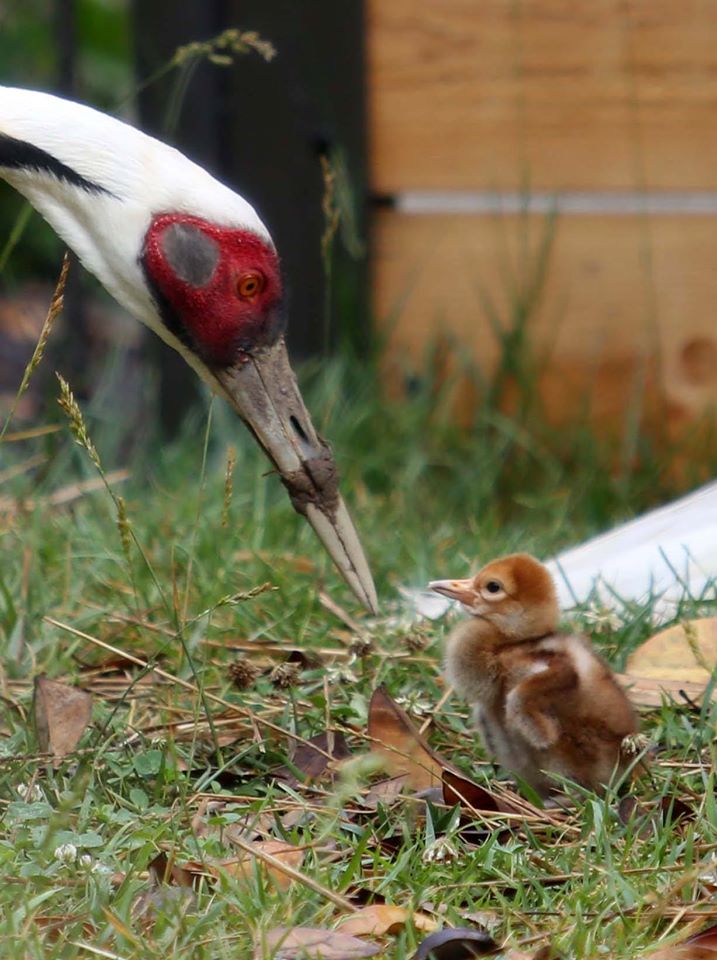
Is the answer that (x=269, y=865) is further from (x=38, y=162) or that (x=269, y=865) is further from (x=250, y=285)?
(x=38, y=162)

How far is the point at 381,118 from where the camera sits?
449 cm

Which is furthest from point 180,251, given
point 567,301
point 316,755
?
point 567,301

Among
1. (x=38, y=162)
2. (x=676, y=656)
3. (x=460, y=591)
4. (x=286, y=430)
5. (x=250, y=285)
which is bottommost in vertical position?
(x=676, y=656)

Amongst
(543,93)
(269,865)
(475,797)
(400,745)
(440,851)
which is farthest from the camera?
(543,93)

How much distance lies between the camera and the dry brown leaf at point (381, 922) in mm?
1938

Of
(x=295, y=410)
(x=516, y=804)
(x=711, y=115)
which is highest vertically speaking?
(x=711, y=115)

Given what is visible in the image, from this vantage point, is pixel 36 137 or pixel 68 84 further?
pixel 68 84

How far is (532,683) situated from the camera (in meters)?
2.38

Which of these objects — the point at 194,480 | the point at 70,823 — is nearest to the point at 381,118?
the point at 194,480

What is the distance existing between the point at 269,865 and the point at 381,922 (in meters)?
0.17

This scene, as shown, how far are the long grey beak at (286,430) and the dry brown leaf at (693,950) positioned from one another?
1.09 m

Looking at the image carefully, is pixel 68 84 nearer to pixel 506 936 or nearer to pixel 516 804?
pixel 516 804

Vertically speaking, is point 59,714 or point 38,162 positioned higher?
point 38,162

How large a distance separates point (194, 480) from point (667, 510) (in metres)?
1.19
